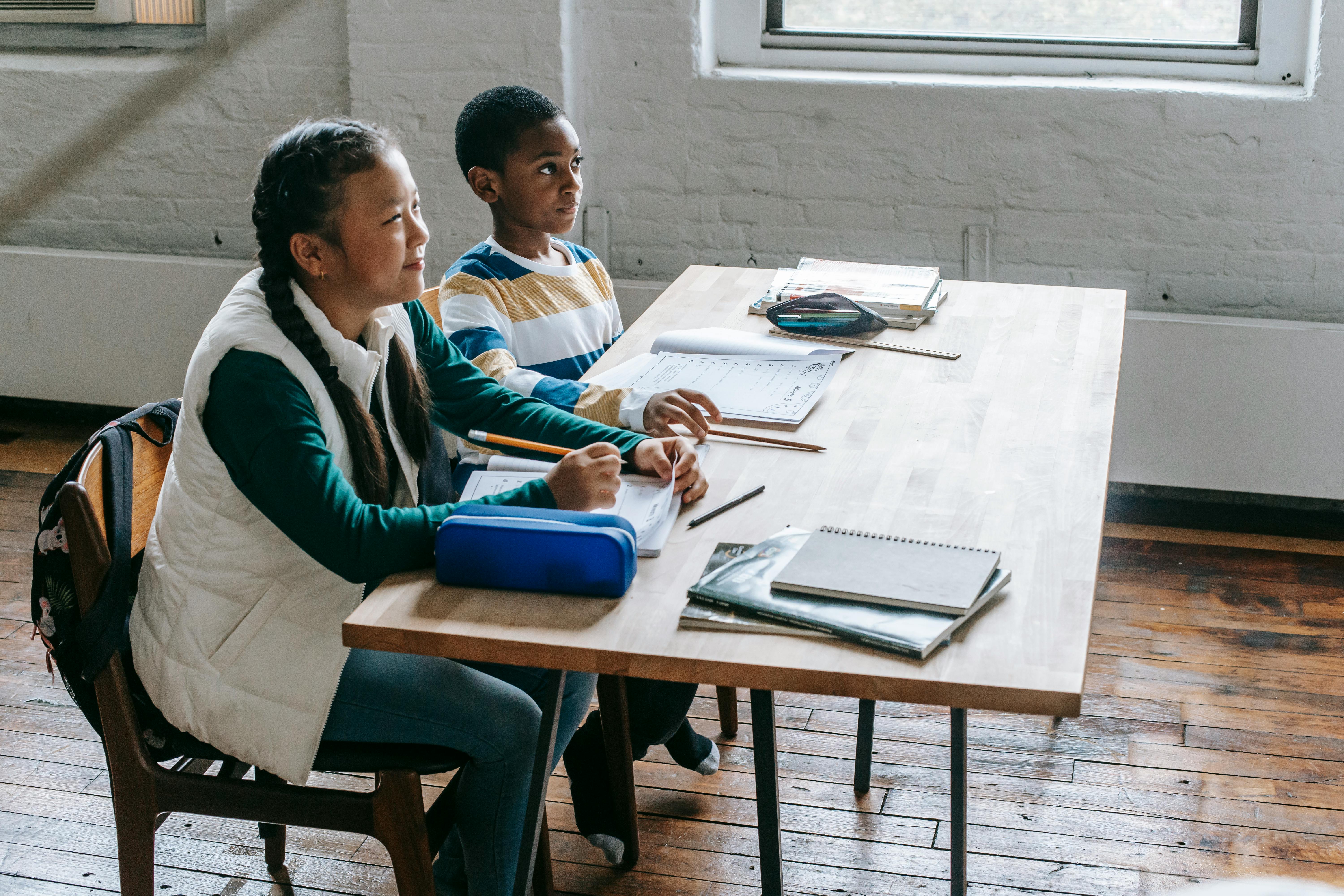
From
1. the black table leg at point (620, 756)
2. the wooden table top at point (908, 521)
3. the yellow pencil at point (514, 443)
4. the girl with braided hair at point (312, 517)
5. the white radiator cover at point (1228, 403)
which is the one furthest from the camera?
the white radiator cover at point (1228, 403)

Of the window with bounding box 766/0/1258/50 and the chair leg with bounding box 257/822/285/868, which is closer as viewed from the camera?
the chair leg with bounding box 257/822/285/868

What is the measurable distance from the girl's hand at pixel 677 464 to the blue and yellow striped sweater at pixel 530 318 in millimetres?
351

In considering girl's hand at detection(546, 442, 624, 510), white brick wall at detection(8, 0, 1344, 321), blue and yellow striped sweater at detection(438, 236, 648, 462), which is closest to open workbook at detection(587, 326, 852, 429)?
blue and yellow striped sweater at detection(438, 236, 648, 462)

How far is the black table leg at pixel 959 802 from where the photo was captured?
4.48ft

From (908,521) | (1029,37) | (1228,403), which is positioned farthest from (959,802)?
(1029,37)

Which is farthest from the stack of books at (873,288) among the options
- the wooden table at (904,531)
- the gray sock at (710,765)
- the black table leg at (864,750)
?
the gray sock at (710,765)

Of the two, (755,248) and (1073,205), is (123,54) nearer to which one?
(755,248)

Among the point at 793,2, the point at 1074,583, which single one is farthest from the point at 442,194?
the point at 1074,583

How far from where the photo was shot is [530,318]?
197cm

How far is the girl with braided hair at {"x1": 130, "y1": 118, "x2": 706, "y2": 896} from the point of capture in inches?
48.5

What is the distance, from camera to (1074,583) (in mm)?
1148

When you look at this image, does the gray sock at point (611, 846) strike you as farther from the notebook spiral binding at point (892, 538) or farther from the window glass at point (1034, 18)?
the window glass at point (1034, 18)

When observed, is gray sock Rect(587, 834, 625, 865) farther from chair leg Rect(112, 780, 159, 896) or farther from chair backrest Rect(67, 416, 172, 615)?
chair backrest Rect(67, 416, 172, 615)

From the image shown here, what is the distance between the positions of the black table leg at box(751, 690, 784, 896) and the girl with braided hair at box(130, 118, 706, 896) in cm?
24
